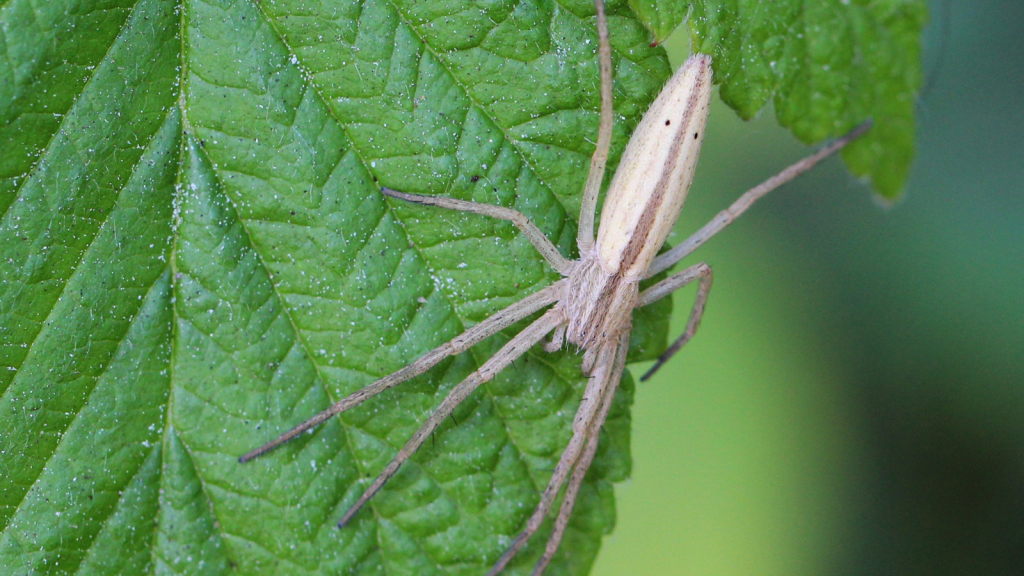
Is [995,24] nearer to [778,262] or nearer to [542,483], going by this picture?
[778,262]

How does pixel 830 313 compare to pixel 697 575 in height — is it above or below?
above

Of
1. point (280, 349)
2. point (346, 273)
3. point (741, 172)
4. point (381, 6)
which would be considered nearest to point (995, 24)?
point (741, 172)

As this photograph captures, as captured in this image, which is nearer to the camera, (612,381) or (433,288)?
(433,288)

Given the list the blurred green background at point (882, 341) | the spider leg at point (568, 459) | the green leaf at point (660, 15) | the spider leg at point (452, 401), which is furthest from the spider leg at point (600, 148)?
the blurred green background at point (882, 341)

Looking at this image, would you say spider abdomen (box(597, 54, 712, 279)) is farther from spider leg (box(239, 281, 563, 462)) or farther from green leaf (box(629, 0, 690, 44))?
spider leg (box(239, 281, 563, 462))

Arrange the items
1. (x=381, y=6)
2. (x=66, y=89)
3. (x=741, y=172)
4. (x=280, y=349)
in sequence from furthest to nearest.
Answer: (x=741, y=172)
(x=280, y=349)
(x=381, y=6)
(x=66, y=89)

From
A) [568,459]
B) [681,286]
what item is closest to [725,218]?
[681,286]

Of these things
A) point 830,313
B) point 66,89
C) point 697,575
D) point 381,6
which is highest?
point 381,6
